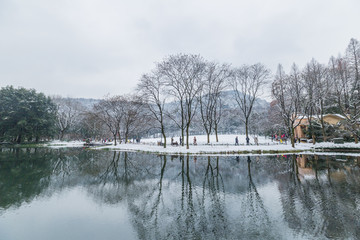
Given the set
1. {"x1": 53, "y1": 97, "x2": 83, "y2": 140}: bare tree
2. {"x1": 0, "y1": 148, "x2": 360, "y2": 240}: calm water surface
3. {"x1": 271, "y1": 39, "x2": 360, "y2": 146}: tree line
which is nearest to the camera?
{"x1": 0, "y1": 148, "x2": 360, "y2": 240}: calm water surface

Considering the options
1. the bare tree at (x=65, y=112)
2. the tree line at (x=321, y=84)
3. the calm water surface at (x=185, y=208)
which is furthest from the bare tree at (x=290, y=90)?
the bare tree at (x=65, y=112)

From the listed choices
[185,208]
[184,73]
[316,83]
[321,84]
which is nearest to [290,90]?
[316,83]

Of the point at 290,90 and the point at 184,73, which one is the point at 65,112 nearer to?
the point at 184,73

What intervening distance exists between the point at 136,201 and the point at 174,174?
5.60 m

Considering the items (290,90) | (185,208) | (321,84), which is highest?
(321,84)

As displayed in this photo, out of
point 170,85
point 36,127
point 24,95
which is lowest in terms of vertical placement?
point 36,127

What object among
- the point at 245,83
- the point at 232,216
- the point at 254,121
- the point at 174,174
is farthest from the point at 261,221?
the point at 254,121

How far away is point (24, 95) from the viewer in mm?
47781

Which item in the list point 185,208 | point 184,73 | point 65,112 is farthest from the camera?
point 65,112

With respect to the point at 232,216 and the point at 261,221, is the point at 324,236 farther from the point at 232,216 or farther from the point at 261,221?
the point at 232,216

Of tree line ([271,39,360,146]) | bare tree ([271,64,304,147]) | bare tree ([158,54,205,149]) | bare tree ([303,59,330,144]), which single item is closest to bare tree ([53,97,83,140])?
bare tree ([158,54,205,149])

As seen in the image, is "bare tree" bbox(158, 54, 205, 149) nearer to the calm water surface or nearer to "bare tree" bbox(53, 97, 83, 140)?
the calm water surface

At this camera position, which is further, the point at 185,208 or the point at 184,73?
the point at 184,73

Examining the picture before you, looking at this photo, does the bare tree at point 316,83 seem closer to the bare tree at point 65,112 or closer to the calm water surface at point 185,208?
the calm water surface at point 185,208
